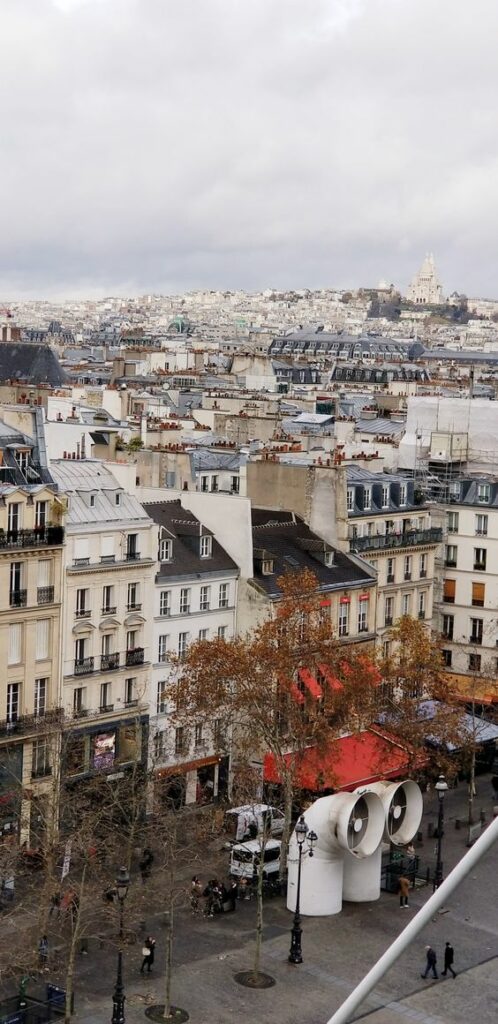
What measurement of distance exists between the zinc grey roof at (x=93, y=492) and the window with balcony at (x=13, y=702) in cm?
628

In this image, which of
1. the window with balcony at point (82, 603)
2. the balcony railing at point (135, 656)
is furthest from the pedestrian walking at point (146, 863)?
the window with balcony at point (82, 603)

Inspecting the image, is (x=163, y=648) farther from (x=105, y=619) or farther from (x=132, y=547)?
(x=132, y=547)

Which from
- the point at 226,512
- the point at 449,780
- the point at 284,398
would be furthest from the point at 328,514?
the point at 284,398

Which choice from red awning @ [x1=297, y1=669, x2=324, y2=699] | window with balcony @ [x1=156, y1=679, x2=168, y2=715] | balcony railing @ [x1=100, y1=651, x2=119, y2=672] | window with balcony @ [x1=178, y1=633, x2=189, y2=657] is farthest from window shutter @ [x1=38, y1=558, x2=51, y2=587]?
red awning @ [x1=297, y1=669, x2=324, y2=699]

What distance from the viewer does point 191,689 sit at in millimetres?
55312

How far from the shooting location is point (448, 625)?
3081 inches

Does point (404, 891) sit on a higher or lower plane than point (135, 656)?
lower

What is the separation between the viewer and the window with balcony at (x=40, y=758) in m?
52.8

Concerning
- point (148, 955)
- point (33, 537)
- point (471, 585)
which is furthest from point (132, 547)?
point (471, 585)

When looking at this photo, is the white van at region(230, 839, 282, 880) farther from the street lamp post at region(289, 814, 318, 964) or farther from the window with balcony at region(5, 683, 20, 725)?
the window with balcony at region(5, 683, 20, 725)

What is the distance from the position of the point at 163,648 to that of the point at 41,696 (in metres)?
Result: 6.89

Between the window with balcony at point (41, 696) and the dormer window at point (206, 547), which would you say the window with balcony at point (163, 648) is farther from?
the window with balcony at point (41, 696)

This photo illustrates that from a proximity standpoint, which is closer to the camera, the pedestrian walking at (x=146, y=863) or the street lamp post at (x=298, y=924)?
the street lamp post at (x=298, y=924)

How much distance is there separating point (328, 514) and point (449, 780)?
1246cm
